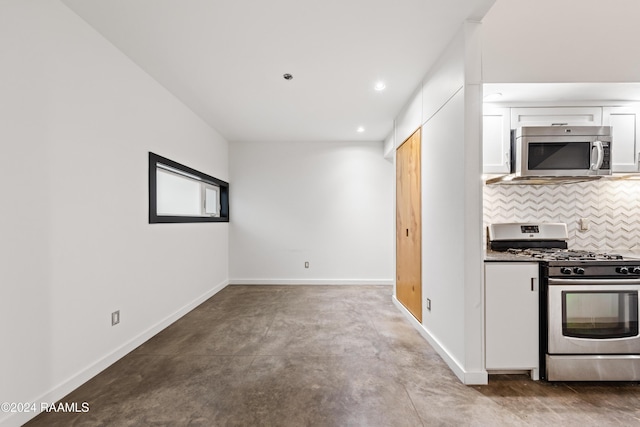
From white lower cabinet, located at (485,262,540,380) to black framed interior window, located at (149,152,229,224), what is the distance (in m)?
3.12

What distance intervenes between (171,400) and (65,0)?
8.87 ft

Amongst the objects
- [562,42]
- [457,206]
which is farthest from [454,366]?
[562,42]

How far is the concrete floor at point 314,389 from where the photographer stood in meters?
1.69

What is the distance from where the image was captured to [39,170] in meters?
1.72

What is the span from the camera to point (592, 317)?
2.04 m

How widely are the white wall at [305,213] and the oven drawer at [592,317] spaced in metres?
3.25

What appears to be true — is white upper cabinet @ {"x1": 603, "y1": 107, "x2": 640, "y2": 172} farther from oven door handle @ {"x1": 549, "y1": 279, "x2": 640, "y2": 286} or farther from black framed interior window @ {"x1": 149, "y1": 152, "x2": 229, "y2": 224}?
black framed interior window @ {"x1": 149, "y1": 152, "x2": 229, "y2": 224}

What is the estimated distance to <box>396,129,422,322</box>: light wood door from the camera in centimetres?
307

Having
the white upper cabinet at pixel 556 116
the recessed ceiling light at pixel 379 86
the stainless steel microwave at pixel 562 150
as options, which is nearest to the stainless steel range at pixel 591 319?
the stainless steel microwave at pixel 562 150

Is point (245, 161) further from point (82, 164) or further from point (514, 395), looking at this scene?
point (514, 395)

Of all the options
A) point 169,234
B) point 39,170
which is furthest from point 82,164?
point 169,234

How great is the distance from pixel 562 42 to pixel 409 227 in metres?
2.07

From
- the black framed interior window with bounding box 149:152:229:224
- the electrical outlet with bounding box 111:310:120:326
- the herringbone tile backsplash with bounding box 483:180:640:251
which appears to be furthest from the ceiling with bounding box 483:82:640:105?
the electrical outlet with bounding box 111:310:120:326

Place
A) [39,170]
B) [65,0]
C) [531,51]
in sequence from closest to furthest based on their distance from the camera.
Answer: [39,170]
[65,0]
[531,51]
